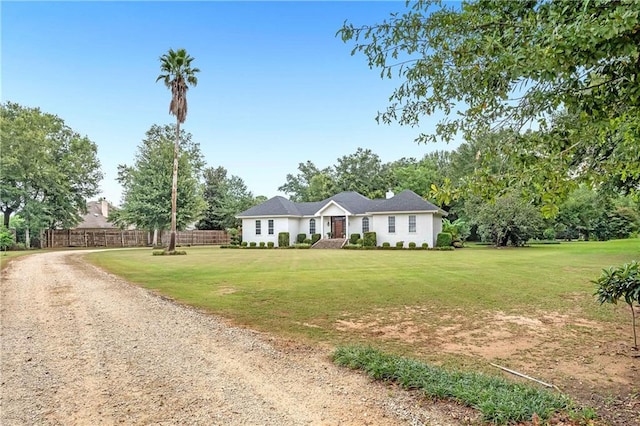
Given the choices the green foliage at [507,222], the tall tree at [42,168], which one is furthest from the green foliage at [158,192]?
the green foliage at [507,222]

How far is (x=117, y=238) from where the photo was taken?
115 feet

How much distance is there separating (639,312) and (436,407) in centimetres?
657

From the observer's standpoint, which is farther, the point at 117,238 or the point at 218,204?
the point at 218,204

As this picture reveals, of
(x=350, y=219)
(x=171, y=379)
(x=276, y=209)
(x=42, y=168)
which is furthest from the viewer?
(x=276, y=209)

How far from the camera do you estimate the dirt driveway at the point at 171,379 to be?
3148mm

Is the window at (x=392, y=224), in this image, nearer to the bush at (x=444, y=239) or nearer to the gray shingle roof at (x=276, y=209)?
the bush at (x=444, y=239)

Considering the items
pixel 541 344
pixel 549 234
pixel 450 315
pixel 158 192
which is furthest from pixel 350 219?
pixel 541 344

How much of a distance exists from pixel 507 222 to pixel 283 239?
1769 cm

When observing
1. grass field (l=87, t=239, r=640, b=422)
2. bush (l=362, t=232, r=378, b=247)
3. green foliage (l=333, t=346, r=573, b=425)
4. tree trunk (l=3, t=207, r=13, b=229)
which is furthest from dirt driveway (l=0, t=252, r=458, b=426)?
tree trunk (l=3, t=207, r=13, b=229)

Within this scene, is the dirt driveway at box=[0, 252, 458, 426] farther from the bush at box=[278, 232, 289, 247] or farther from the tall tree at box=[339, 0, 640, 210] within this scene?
the bush at box=[278, 232, 289, 247]

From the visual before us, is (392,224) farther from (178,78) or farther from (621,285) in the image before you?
(621,285)

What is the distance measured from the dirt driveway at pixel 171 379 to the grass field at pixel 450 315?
100cm

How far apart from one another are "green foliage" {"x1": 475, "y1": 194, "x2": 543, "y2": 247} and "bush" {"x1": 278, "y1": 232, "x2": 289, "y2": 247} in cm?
1543

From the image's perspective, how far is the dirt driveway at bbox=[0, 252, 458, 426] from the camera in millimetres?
3148
